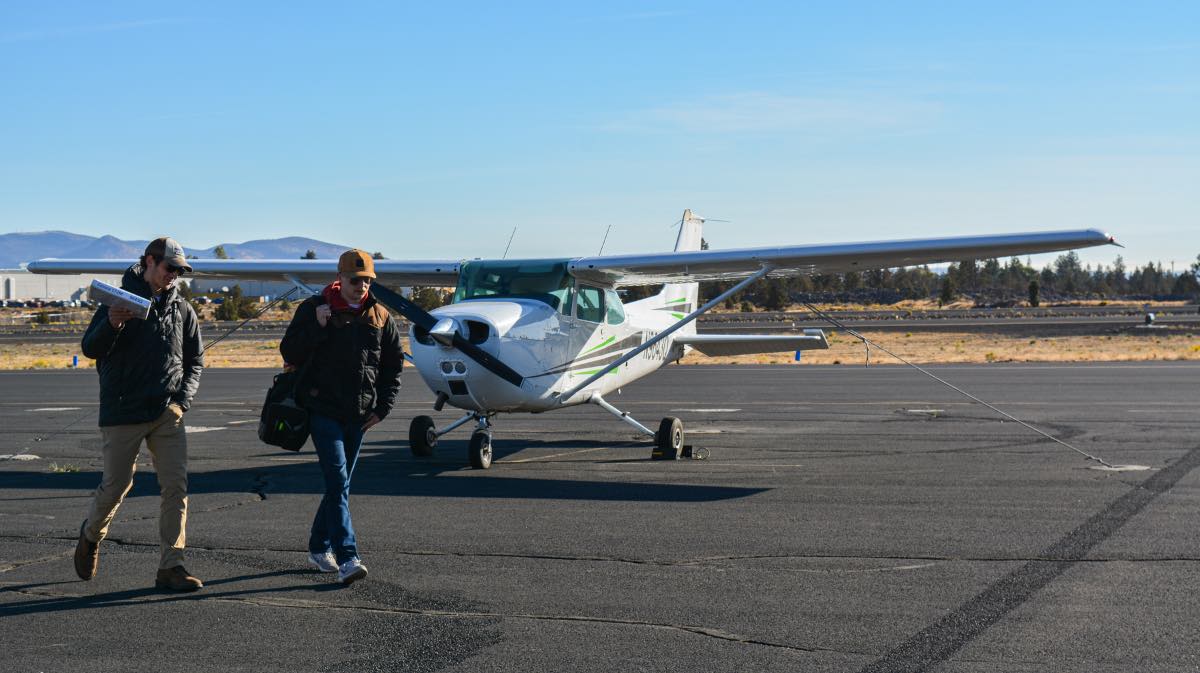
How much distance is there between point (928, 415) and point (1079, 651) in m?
12.7

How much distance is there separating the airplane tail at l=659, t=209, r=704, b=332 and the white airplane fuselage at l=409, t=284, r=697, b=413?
8.59ft

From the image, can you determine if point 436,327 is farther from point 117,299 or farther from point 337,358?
point 117,299

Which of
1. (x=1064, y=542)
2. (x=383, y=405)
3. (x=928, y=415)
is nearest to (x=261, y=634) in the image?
(x=383, y=405)

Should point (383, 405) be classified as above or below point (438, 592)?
above

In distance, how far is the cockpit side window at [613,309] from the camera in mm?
14633

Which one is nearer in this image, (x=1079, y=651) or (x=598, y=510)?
(x=1079, y=651)

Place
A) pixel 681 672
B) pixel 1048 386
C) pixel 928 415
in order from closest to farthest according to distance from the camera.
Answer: pixel 681 672 → pixel 928 415 → pixel 1048 386

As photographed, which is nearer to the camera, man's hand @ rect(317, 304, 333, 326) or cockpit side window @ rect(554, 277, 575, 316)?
man's hand @ rect(317, 304, 333, 326)

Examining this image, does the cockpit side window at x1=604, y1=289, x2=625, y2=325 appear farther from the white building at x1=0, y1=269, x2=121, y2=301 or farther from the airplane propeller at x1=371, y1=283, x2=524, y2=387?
the white building at x1=0, y1=269, x2=121, y2=301

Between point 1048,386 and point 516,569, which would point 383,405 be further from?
point 1048,386

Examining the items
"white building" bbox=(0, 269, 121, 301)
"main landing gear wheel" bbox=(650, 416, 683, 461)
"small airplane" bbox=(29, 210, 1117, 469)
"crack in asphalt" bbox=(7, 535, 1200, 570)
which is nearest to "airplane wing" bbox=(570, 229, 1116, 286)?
"small airplane" bbox=(29, 210, 1117, 469)

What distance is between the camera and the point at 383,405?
724cm

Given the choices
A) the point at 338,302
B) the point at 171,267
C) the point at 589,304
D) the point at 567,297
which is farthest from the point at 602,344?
the point at 171,267

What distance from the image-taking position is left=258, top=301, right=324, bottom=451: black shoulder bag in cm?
702
